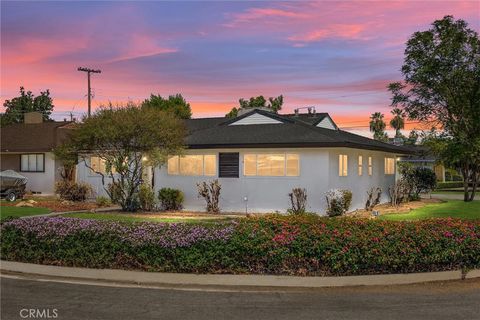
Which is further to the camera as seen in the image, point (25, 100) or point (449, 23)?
point (25, 100)

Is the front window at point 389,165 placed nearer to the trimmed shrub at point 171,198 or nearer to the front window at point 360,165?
the front window at point 360,165

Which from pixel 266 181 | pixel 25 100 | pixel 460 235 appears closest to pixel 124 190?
pixel 266 181

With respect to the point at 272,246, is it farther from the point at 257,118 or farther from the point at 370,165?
the point at 257,118

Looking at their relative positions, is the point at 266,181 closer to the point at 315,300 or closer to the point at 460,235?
the point at 460,235

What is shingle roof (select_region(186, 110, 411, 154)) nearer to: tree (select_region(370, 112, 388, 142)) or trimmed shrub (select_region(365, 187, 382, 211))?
trimmed shrub (select_region(365, 187, 382, 211))

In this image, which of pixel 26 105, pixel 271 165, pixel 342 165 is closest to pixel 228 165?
pixel 271 165

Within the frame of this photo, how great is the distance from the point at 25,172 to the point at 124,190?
1617 centimetres

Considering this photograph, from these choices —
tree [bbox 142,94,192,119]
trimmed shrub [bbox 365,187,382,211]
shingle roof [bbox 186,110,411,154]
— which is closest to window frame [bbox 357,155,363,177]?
shingle roof [bbox 186,110,411,154]

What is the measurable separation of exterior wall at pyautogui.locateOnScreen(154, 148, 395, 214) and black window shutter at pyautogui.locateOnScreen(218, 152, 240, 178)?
199 millimetres

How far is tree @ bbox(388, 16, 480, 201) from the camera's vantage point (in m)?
29.2

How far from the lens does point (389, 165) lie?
31766 millimetres

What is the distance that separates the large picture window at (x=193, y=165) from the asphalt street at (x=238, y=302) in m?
14.8

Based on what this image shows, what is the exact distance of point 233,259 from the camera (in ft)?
A: 35.9

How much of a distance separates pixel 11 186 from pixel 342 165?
63.6ft
